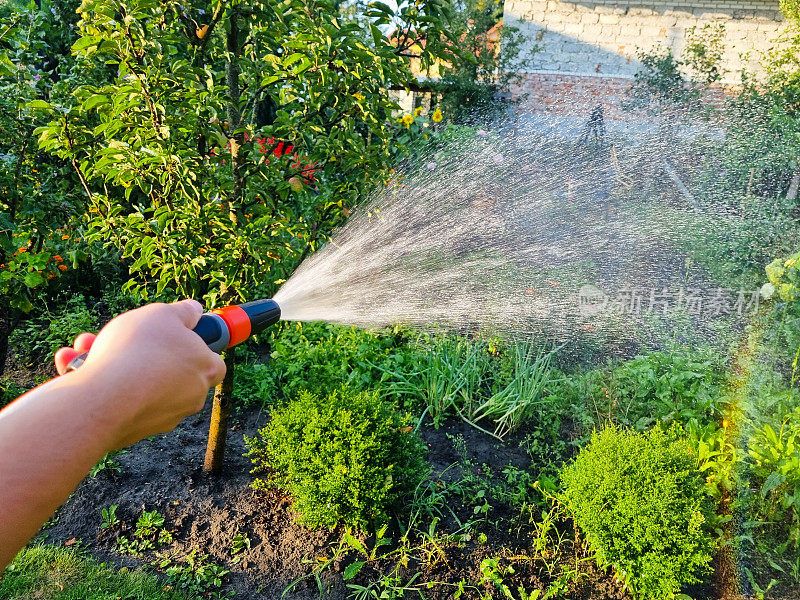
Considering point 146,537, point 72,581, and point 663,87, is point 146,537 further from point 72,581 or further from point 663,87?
point 663,87

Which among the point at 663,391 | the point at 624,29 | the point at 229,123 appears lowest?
the point at 663,391

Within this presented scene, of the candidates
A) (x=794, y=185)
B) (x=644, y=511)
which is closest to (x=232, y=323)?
(x=644, y=511)

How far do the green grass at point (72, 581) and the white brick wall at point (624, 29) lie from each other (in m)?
10.4

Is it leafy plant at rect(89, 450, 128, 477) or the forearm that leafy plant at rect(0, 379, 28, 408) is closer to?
leafy plant at rect(89, 450, 128, 477)

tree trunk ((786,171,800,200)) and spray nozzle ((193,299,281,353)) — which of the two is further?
tree trunk ((786,171,800,200))

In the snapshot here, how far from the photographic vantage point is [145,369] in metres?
1.02

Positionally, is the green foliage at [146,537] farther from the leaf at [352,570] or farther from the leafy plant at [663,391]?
the leafy plant at [663,391]

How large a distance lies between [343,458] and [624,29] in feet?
33.8

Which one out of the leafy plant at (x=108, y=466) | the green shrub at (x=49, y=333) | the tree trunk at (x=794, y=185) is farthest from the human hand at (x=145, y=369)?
the tree trunk at (x=794, y=185)

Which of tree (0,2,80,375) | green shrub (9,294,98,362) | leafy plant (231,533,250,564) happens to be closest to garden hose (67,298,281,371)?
leafy plant (231,533,250,564)

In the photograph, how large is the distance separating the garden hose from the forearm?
20 cm

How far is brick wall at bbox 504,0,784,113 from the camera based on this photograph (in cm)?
963

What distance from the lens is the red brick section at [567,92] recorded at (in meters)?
10.1

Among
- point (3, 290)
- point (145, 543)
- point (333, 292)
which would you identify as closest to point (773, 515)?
point (333, 292)
